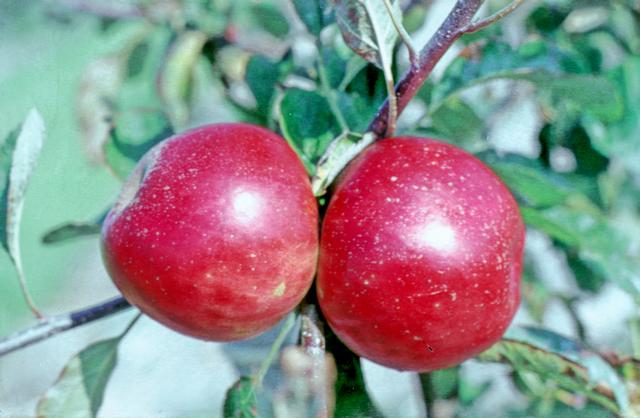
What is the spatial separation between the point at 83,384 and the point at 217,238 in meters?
0.37

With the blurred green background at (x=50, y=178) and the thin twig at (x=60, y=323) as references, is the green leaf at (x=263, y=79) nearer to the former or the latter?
the thin twig at (x=60, y=323)

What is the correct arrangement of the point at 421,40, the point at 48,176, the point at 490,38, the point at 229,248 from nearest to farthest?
1. the point at 229,248
2. the point at 490,38
3. the point at 421,40
4. the point at 48,176

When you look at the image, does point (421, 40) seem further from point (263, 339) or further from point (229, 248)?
point (229, 248)

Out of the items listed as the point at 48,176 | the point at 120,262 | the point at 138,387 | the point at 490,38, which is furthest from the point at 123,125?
the point at 48,176

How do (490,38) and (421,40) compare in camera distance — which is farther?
(421,40)

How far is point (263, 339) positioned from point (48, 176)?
1835mm

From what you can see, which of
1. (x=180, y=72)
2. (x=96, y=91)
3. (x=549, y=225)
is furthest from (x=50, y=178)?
(x=549, y=225)

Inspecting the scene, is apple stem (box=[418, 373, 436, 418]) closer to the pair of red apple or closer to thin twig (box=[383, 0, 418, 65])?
the pair of red apple

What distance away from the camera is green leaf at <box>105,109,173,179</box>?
102 cm

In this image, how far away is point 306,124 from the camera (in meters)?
0.87

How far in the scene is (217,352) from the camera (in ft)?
3.97

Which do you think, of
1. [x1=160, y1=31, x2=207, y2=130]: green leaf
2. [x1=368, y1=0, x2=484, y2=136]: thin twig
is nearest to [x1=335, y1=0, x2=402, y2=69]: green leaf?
[x1=368, y1=0, x2=484, y2=136]: thin twig

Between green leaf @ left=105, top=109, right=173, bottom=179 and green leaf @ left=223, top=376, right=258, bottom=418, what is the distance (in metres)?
0.34

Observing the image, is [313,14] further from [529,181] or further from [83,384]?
[83,384]
